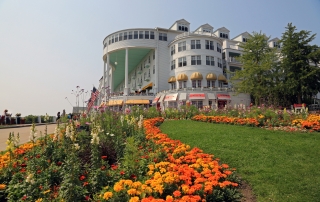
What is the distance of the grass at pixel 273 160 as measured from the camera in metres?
4.34

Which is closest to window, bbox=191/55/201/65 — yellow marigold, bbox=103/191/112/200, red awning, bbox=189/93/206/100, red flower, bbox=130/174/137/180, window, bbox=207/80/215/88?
window, bbox=207/80/215/88

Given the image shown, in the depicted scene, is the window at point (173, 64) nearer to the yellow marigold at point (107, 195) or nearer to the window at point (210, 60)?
the window at point (210, 60)

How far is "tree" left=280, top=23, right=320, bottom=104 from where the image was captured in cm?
2917

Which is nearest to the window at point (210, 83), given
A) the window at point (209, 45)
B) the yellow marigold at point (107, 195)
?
the window at point (209, 45)

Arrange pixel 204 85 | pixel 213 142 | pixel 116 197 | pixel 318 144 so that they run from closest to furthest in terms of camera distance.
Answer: pixel 116 197
pixel 318 144
pixel 213 142
pixel 204 85

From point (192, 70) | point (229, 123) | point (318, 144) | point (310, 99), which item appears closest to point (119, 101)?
point (192, 70)

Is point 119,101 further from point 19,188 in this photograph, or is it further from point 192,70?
point 19,188

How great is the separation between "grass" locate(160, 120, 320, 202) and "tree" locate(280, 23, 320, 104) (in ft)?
79.6

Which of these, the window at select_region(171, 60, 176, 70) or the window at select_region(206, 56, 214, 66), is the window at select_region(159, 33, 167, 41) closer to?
the window at select_region(171, 60, 176, 70)

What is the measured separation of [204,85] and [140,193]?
116 feet

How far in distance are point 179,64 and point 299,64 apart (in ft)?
61.3

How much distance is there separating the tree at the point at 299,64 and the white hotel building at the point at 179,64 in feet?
29.3

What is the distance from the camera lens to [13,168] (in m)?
4.75

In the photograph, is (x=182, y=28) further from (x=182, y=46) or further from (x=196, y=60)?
(x=196, y=60)
